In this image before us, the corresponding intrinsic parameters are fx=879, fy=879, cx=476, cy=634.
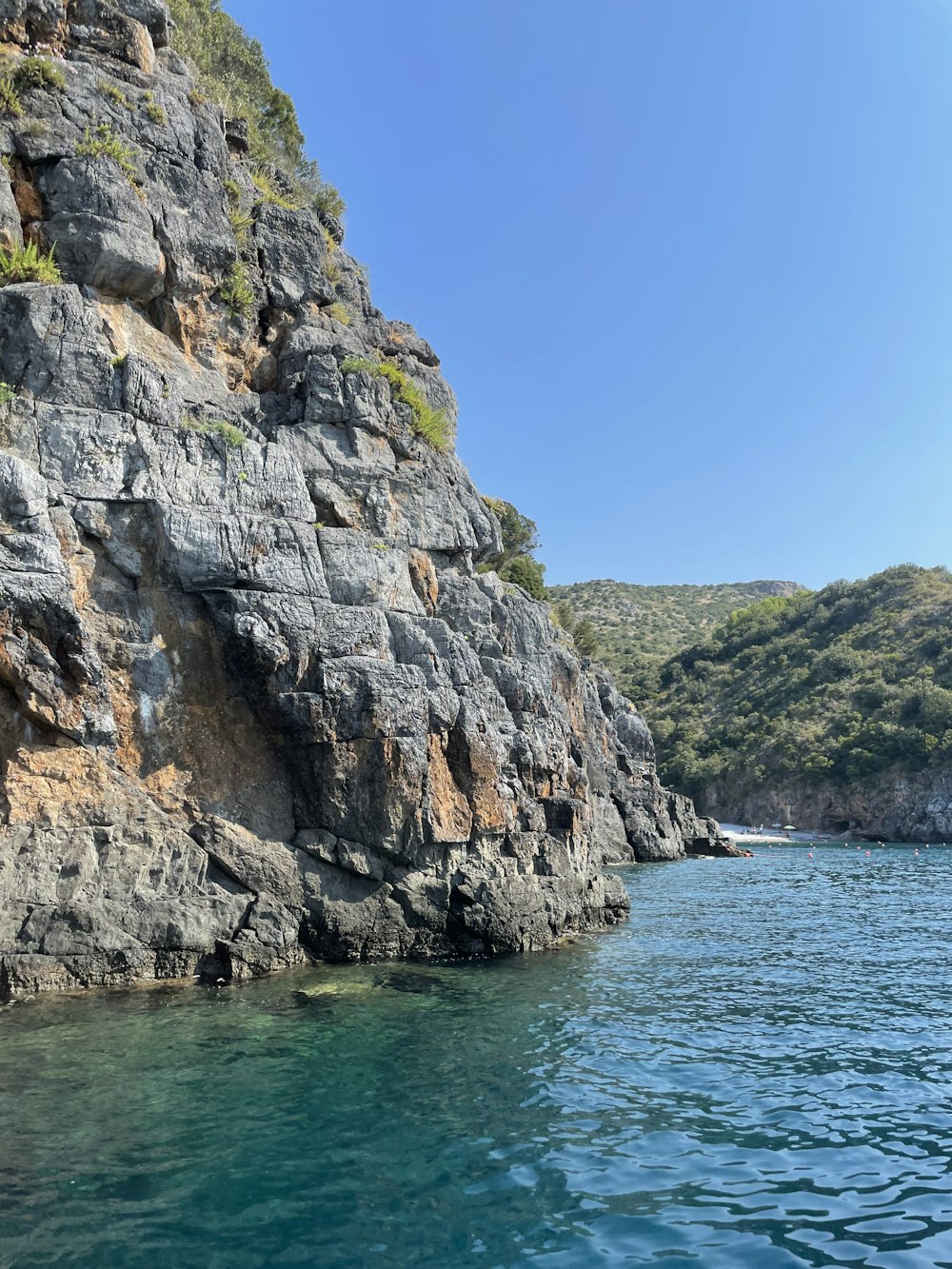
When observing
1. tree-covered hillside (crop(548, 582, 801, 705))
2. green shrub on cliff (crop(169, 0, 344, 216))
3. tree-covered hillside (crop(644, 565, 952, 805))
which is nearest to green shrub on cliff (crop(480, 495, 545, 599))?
green shrub on cliff (crop(169, 0, 344, 216))

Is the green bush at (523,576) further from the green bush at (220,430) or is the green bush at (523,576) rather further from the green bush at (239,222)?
the green bush at (220,430)

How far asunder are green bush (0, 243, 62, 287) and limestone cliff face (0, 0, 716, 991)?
452mm

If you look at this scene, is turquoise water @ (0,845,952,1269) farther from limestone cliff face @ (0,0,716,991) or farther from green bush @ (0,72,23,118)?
green bush @ (0,72,23,118)

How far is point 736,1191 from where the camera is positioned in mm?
8547

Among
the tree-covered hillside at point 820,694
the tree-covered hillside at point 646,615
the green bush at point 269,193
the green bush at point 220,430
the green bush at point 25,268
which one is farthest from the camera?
the tree-covered hillside at point 646,615

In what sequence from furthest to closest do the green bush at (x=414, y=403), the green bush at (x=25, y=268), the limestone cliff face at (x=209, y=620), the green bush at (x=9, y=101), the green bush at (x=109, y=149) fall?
the green bush at (x=414, y=403)
the green bush at (x=109, y=149)
the green bush at (x=9, y=101)
the green bush at (x=25, y=268)
the limestone cliff face at (x=209, y=620)

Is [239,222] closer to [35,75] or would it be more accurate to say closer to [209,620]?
[35,75]

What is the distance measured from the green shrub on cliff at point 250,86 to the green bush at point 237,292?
745 centimetres

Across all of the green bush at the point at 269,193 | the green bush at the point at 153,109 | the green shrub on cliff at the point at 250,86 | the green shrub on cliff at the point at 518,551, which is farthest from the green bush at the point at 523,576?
the green bush at the point at 153,109

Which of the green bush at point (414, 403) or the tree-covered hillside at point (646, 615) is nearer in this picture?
the green bush at point (414, 403)

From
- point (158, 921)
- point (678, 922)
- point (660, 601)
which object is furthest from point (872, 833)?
point (660, 601)

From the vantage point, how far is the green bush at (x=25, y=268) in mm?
18406

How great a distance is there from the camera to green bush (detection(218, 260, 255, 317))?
22.8 metres

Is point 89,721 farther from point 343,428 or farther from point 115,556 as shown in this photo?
point 343,428
